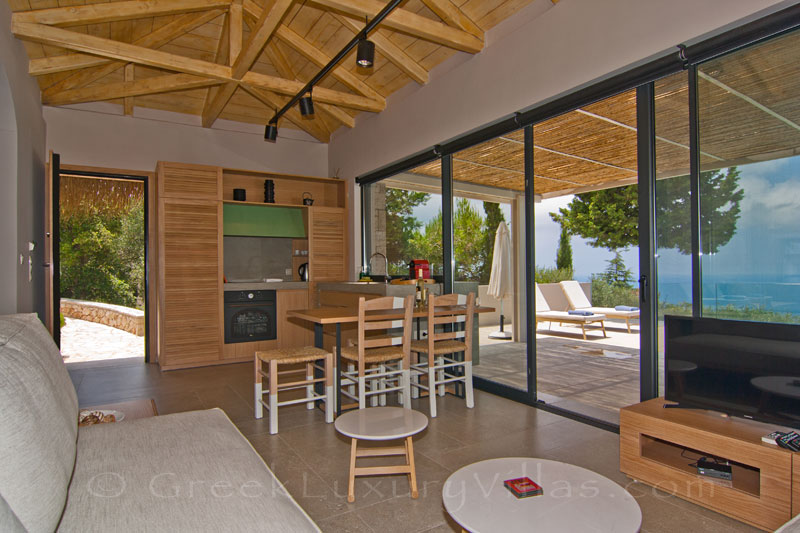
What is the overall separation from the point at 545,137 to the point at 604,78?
0.74 meters

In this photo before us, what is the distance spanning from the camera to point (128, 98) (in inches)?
216

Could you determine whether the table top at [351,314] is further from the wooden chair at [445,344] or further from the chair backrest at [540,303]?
the chair backrest at [540,303]

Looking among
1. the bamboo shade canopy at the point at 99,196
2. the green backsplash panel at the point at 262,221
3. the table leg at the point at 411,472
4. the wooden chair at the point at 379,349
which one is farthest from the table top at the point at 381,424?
the bamboo shade canopy at the point at 99,196

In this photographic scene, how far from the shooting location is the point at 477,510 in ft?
4.71

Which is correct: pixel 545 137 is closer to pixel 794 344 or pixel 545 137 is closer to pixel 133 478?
pixel 794 344

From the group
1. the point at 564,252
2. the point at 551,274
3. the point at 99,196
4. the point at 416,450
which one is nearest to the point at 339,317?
the point at 416,450

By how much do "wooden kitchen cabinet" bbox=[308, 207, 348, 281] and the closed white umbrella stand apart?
2.72 m

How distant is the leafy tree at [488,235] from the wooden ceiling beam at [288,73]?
9.54ft

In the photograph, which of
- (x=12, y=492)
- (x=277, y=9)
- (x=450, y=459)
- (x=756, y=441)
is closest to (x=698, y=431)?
(x=756, y=441)

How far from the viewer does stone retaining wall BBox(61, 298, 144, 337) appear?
6.05 m

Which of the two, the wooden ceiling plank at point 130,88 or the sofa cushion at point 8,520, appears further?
the wooden ceiling plank at point 130,88

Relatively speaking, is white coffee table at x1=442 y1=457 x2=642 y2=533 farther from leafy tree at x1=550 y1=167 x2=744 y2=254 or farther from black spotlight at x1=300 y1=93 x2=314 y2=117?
black spotlight at x1=300 y1=93 x2=314 y2=117

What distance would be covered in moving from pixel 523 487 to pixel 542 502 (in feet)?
0.28

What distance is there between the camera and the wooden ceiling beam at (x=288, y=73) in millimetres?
5426
